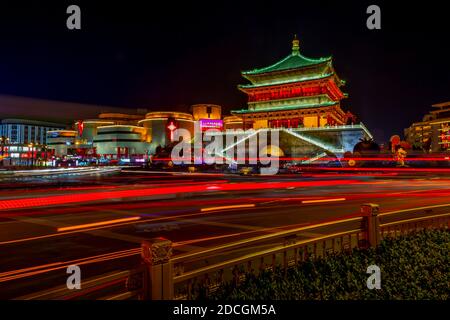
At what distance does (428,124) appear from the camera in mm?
103625

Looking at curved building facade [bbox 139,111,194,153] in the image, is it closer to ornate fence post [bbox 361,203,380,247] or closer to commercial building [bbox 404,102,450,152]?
commercial building [bbox 404,102,450,152]

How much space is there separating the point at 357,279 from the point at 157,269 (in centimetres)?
330

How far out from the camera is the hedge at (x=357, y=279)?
480 cm

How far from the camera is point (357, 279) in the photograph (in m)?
5.46

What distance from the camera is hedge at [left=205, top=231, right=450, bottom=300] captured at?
15.8 feet

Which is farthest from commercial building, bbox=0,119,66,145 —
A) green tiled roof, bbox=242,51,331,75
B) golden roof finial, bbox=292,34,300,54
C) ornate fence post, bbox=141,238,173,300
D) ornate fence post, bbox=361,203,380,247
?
ornate fence post, bbox=141,238,173,300

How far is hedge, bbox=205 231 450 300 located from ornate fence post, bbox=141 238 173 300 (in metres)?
0.93

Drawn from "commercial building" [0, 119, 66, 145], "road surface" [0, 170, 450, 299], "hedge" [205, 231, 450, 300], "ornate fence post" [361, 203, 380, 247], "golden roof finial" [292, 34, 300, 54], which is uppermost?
"golden roof finial" [292, 34, 300, 54]

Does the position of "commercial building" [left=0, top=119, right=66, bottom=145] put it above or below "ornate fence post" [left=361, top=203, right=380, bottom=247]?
above

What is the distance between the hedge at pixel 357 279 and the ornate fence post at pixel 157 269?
3.06ft

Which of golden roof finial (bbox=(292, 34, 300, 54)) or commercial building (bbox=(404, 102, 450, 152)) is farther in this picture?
commercial building (bbox=(404, 102, 450, 152))

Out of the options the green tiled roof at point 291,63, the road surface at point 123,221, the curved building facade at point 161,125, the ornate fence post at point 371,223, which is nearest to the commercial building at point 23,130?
the curved building facade at point 161,125

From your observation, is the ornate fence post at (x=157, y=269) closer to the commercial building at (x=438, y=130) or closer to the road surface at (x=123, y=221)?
the road surface at (x=123, y=221)
